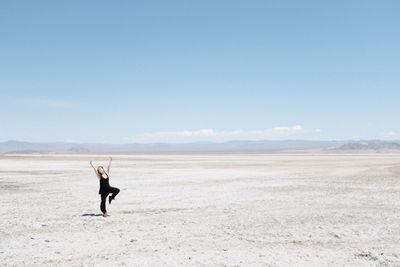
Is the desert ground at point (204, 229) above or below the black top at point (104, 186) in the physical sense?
below

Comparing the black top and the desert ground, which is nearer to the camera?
the desert ground

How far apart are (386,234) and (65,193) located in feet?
49.4

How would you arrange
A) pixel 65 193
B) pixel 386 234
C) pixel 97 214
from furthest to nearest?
1. pixel 65 193
2. pixel 97 214
3. pixel 386 234

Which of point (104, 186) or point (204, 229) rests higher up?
point (104, 186)

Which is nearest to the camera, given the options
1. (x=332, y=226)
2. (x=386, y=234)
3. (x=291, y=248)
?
(x=291, y=248)

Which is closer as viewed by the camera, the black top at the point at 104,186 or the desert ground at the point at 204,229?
the desert ground at the point at 204,229

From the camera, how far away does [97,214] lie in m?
16.0

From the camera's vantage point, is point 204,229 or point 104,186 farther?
point 104,186

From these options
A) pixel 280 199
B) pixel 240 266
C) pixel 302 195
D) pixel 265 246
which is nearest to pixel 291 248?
pixel 265 246

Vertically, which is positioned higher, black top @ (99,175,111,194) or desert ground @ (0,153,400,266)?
black top @ (99,175,111,194)

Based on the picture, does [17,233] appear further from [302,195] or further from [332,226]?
[302,195]

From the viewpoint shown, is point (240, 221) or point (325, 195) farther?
point (325, 195)

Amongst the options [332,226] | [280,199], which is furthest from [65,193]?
[332,226]

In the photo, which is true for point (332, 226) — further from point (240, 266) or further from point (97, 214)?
point (97, 214)
